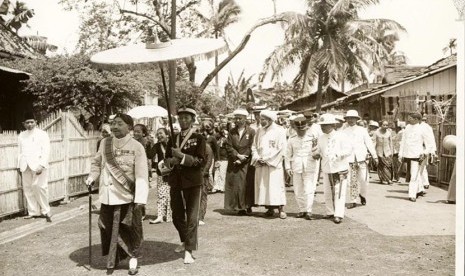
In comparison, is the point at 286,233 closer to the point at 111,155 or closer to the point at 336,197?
the point at 336,197

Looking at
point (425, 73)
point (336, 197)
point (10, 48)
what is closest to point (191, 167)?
point (336, 197)

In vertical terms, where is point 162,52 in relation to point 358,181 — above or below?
above

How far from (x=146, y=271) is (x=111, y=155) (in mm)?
1344

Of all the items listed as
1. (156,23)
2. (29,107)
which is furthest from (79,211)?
(156,23)

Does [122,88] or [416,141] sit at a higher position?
[122,88]

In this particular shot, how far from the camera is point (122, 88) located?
15867mm

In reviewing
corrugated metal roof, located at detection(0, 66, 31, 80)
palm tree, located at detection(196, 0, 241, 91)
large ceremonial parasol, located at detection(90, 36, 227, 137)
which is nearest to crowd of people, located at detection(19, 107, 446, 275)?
large ceremonial parasol, located at detection(90, 36, 227, 137)

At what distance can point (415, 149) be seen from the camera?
38.9 ft

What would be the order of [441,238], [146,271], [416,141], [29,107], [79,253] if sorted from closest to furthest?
[146,271]
[79,253]
[441,238]
[416,141]
[29,107]

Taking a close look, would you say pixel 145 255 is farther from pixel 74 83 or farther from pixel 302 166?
pixel 74 83

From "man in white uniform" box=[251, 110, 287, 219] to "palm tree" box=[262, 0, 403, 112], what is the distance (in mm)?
15074

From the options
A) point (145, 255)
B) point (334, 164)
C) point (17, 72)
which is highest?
point (17, 72)

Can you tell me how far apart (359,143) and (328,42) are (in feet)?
49.6

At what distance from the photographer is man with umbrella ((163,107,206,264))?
6.61 metres
